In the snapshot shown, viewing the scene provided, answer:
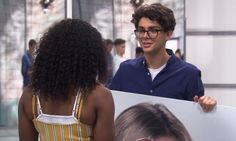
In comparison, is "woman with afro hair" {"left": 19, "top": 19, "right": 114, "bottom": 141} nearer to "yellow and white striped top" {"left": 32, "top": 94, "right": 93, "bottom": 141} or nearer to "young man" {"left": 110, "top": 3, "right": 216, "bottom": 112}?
"yellow and white striped top" {"left": 32, "top": 94, "right": 93, "bottom": 141}

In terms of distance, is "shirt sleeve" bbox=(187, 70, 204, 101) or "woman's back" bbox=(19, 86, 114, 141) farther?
"shirt sleeve" bbox=(187, 70, 204, 101)

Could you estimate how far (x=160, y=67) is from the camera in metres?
2.54

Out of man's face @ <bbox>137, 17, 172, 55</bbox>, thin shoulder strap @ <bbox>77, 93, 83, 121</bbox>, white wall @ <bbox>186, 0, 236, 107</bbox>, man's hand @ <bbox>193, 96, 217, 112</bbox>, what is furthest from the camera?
white wall @ <bbox>186, 0, 236, 107</bbox>

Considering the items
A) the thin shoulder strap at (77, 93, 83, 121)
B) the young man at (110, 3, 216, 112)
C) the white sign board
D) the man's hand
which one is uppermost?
the young man at (110, 3, 216, 112)

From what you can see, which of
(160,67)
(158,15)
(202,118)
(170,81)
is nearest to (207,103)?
(202,118)

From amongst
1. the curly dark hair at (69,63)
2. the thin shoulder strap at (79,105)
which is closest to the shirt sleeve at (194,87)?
the curly dark hair at (69,63)

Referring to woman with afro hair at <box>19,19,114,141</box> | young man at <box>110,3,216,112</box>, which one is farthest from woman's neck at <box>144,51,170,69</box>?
woman with afro hair at <box>19,19,114,141</box>

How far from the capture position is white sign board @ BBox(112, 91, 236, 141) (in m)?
2.35

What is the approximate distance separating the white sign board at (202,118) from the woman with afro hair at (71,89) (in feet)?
1.66

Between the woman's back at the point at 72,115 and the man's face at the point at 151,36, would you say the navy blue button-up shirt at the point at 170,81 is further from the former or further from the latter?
the woman's back at the point at 72,115

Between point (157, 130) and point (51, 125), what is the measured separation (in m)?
0.58

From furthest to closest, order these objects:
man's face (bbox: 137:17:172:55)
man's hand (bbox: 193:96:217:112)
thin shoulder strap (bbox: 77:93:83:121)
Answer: man's face (bbox: 137:17:172:55) < man's hand (bbox: 193:96:217:112) < thin shoulder strap (bbox: 77:93:83:121)

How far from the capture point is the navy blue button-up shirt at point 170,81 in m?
2.47

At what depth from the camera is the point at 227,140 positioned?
236 centimetres
